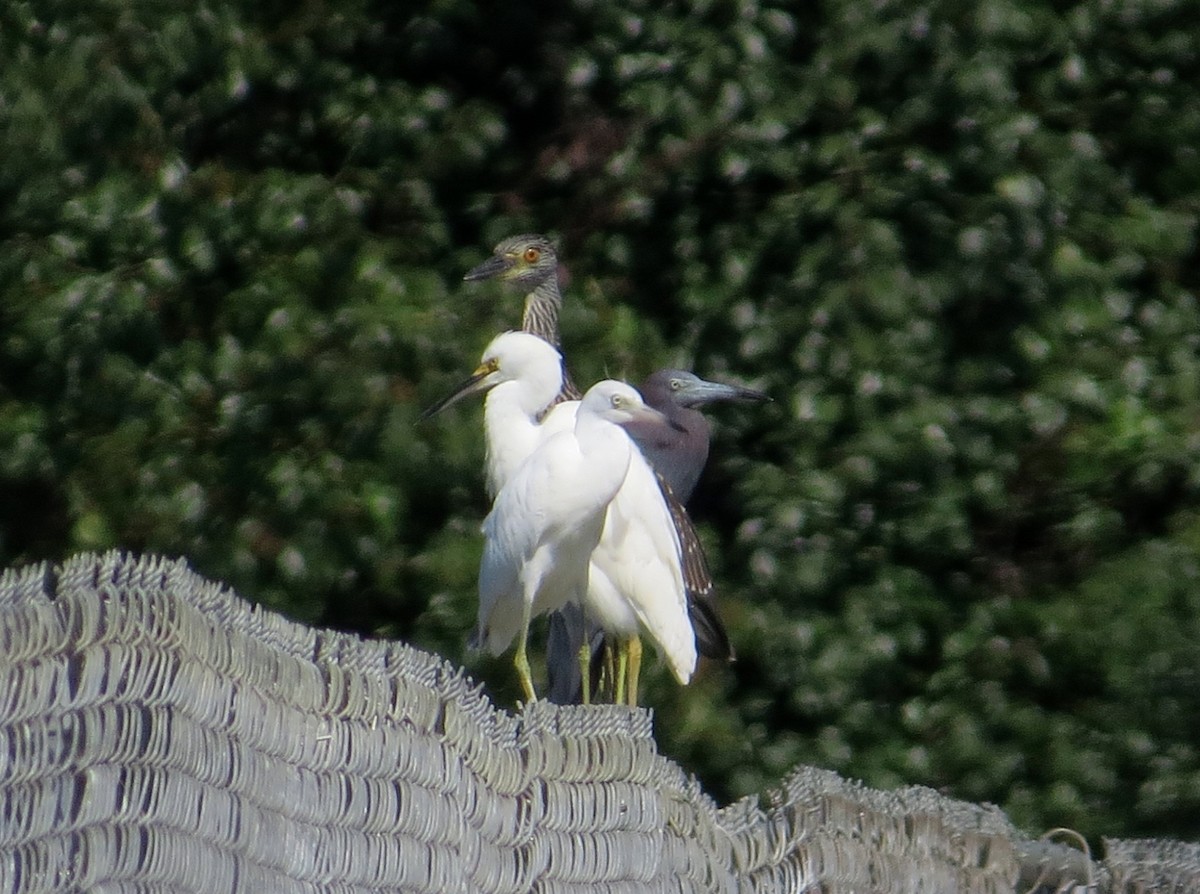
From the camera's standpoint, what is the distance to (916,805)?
426 centimetres

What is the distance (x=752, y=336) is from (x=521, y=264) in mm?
902

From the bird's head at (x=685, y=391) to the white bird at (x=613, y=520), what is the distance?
2.63ft

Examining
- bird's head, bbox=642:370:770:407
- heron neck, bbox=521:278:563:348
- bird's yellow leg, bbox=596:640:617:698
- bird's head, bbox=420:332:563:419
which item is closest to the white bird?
bird's head, bbox=420:332:563:419

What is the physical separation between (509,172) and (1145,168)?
259 centimetres

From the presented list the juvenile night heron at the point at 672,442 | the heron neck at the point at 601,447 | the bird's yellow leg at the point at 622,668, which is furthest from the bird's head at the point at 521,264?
the heron neck at the point at 601,447

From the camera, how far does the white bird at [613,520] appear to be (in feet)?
21.5

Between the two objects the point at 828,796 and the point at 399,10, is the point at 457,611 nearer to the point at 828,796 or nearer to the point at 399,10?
the point at 399,10

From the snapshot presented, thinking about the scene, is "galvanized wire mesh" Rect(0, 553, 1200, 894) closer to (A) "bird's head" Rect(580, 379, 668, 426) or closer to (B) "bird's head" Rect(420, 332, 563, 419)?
(A) "bird's head" Rect(580, 379, 668, 426)

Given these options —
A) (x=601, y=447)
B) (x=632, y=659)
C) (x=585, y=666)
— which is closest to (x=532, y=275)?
(x=632, y=659)

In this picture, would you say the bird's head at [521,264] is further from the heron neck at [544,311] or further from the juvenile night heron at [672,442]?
the juvenile night heron at [672,442]

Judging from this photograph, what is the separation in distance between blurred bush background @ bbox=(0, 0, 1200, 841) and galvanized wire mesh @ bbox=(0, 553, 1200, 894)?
4076 millimetres

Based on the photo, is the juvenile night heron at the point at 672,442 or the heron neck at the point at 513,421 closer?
the heron neck at the point at 513,421

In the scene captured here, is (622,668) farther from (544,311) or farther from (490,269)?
(490,269)

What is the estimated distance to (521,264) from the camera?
→ 26.7 ft
